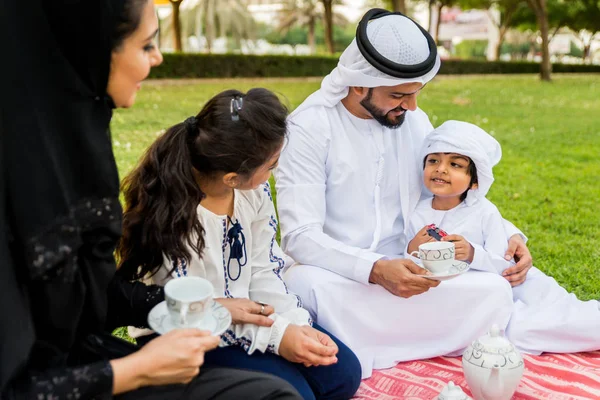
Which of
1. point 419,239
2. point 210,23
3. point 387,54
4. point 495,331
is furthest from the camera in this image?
point 210,23

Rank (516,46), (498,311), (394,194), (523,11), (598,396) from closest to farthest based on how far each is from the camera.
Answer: (598,396) < (498,311) < (394,194) < (523,11) < (516,46)

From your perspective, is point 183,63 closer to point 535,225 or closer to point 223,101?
point 535,225

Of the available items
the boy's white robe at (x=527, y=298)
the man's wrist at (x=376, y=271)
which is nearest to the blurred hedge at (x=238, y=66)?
the boy's white robe at (x=527, y=298)

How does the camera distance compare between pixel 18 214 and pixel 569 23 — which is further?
pixel 569 23

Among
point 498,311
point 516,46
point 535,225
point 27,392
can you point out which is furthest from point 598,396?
point 516,46

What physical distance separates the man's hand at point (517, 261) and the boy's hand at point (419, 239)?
419mm

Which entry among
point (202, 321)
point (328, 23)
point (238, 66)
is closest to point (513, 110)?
point (238, 66)

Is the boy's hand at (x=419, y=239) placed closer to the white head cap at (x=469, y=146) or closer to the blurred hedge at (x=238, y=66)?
the white head cap at (x=469, y=146)

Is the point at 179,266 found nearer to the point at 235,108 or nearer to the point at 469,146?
the point at 235,108

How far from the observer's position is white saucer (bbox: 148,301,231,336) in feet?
6.28

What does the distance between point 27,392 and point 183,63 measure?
17.9 m

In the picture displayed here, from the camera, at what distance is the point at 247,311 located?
2.47 m

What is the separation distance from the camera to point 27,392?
1.63 meters

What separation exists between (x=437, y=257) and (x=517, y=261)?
779 millimetres
